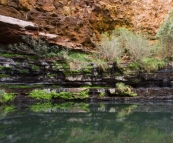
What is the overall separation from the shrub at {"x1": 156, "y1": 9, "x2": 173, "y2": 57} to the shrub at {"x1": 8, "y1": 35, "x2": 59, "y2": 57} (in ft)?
32.8

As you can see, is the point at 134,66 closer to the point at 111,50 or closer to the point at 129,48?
the point at 129,48

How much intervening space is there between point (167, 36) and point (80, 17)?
8589 mm

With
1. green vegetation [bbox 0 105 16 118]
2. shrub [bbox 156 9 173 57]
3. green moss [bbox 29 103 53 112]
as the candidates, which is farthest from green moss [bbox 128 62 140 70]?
green vegetation [bbox 0 105 16 118]

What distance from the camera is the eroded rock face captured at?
715 inches

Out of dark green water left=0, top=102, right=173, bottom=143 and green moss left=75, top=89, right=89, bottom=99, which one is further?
green moss left=75, top=89, right=89, bottom=99

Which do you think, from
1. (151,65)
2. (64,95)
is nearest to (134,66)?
(151,65)

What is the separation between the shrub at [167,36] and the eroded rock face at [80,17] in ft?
13.9

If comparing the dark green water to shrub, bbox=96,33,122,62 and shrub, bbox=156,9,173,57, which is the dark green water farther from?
shrub, bbox=156,9,173,57

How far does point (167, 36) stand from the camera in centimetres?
1855

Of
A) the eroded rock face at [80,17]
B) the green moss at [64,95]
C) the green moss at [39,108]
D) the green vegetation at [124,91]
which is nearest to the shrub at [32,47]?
the eroded rock face at [80,17]

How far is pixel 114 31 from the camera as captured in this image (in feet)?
71.6

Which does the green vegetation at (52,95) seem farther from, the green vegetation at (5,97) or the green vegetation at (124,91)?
the green vegetation at (124,91)

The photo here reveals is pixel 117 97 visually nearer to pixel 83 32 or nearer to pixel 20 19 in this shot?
pixel 83 32

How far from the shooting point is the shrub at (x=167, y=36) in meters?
18.2
